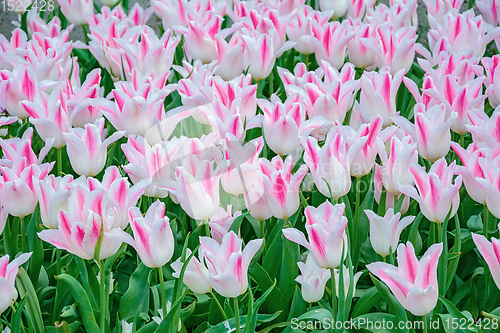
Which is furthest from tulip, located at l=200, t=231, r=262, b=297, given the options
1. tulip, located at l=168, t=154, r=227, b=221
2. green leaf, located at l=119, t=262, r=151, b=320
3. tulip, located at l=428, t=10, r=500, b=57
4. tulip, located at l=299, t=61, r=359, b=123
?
tulip, located at l=428, t=10, r=500, b=57

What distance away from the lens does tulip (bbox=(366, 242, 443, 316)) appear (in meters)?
0.83

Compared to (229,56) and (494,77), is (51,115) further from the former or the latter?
(494,77)

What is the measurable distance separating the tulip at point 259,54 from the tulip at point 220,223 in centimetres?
67

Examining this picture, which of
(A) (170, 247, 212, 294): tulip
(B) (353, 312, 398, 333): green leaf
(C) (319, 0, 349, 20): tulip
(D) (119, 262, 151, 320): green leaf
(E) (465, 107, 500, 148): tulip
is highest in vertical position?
(E) (465, 107, 500, 148): tulip

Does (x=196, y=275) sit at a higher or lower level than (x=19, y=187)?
lower

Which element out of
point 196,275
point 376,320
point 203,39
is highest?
point 203,39

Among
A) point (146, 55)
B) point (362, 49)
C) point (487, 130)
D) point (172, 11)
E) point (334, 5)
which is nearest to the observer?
point (487, 130)

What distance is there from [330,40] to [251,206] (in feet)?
2.60

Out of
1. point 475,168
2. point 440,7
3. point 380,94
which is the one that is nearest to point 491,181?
point 475,168

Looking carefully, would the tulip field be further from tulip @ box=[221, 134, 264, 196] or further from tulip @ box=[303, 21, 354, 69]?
tulip @ box=[303, 21, 354, 69]

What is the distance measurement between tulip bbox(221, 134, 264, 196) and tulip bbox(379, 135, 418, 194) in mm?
269

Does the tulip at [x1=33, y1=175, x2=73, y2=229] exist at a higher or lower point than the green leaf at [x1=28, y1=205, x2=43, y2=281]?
higher

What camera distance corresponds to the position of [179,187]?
102 cm

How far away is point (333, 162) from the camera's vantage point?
1060mm
